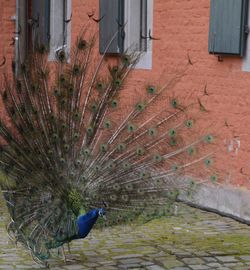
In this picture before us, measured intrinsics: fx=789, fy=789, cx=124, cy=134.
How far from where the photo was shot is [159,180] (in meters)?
6.43

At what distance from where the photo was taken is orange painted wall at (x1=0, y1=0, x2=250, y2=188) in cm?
825

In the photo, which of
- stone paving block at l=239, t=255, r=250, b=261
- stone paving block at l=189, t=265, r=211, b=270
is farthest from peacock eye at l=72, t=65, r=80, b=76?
stone paving block at l=239, t=255, r=250, b=261

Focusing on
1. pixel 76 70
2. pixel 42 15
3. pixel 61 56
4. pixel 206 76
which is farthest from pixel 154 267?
pixel 42 15

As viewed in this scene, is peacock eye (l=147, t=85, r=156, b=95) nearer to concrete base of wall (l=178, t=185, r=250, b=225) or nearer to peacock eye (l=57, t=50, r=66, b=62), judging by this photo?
peacock eye (l=57, t=50, r=66, b=62)

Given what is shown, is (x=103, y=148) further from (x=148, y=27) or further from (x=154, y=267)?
(x=148, y=27)

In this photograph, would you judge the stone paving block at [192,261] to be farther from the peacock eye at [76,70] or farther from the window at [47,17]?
the window at [47,17]

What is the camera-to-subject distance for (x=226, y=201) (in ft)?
27.7

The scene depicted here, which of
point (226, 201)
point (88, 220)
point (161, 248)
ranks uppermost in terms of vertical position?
point (88, 220)

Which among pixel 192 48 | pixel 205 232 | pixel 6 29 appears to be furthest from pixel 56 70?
pixel 6 29

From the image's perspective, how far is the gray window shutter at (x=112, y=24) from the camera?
9797 mm

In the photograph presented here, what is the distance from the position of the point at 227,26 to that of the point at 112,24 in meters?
2.27

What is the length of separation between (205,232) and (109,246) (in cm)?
109

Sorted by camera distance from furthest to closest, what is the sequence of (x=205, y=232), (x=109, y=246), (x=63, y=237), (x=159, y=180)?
(x=205, y=232), (x=109, y=246), (x=159, y=180), (x=63, y=237)

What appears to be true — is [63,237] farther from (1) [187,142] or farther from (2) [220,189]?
(2) [220,189]
